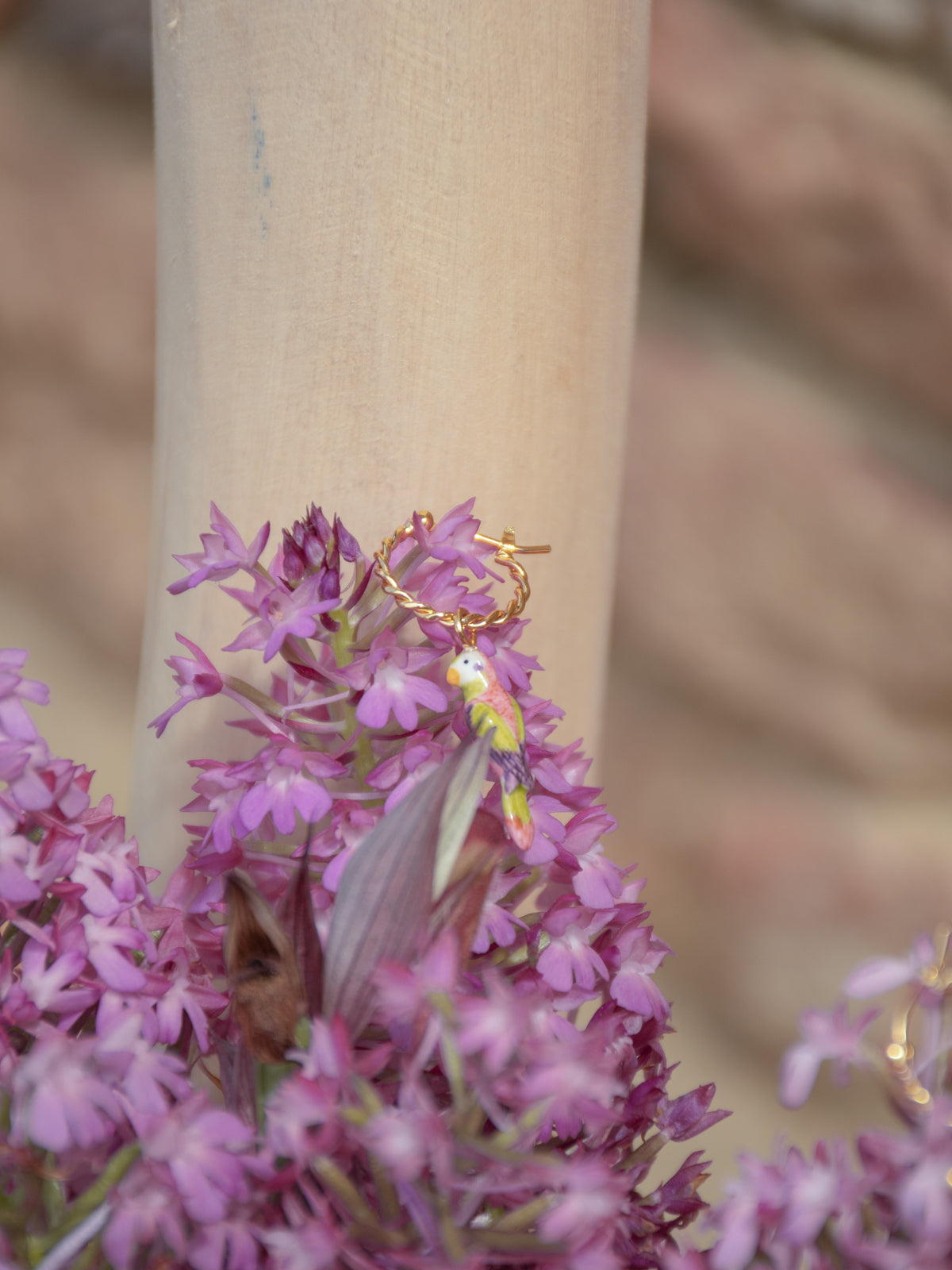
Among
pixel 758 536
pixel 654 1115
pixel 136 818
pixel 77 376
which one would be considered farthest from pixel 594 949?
pixel 77 376

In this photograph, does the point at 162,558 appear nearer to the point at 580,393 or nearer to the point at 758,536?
the point at 580,393

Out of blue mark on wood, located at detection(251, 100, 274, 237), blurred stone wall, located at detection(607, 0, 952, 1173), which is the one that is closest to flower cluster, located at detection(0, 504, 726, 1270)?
blue mark on wood, located at detection(251, 100, 274, 237)

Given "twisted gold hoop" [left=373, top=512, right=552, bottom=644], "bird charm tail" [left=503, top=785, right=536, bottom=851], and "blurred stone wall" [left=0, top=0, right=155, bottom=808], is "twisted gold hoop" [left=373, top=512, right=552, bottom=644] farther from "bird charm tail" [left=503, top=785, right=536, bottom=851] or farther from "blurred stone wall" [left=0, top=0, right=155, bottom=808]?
"blurred stone wall" [left=0, top=0, right=155, bottom=808]

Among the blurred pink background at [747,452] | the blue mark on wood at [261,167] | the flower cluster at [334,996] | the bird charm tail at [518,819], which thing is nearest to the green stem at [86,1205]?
the flower cluster at [334,996]

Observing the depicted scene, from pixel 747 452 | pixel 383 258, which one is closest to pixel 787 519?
pixel 747 452

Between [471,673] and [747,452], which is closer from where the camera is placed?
[471,673]

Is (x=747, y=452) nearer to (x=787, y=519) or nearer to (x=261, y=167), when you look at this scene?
(x=787, y=519)
